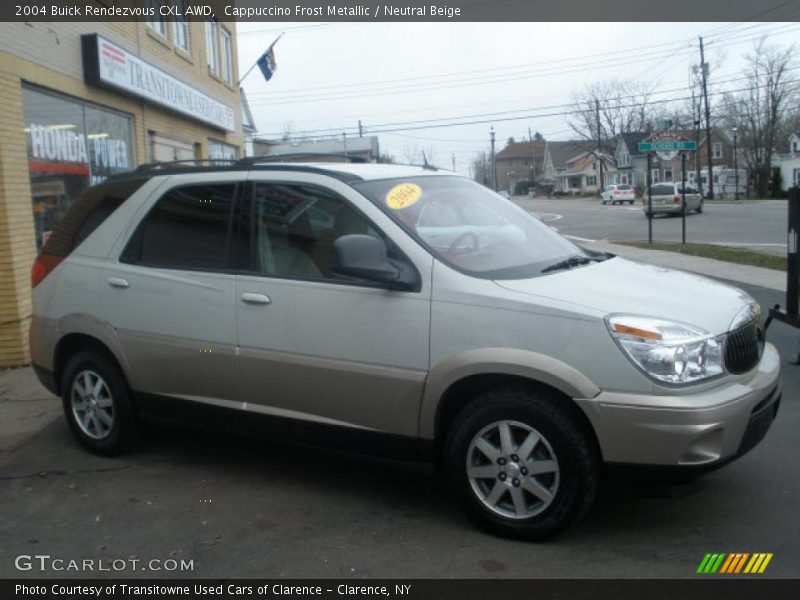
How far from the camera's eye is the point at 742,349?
3.81 meters

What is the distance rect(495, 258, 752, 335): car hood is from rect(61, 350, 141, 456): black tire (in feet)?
8.89

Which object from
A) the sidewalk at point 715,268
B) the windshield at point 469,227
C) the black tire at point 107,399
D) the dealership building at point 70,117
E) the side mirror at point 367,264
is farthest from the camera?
the sidewalk at point 715,268

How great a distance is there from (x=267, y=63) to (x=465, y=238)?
18.3 m

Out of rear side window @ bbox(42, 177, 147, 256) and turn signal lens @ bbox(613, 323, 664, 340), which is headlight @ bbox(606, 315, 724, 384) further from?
rear side window @ bbox(42, 177, 147, 256)

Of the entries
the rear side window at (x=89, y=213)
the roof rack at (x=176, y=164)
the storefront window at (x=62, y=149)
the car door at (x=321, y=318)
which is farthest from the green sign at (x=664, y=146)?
the car door at (x=321, y=318)

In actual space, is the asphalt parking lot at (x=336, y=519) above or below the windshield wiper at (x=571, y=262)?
below

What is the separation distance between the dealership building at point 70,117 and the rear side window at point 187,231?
3693mm

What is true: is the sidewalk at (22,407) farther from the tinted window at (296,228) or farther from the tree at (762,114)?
the tree at (762,114)

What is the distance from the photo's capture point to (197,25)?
1625 centimetres

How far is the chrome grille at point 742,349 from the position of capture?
3.68 m

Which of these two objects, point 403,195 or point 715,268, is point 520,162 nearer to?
point 715,268

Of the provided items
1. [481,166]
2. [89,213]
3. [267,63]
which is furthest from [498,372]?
[481,166]

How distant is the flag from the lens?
2106 centimetres

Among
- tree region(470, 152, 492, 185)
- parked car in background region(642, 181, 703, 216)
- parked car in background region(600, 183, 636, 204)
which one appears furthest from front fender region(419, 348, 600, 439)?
tree region(470, 152, 492, 185)
